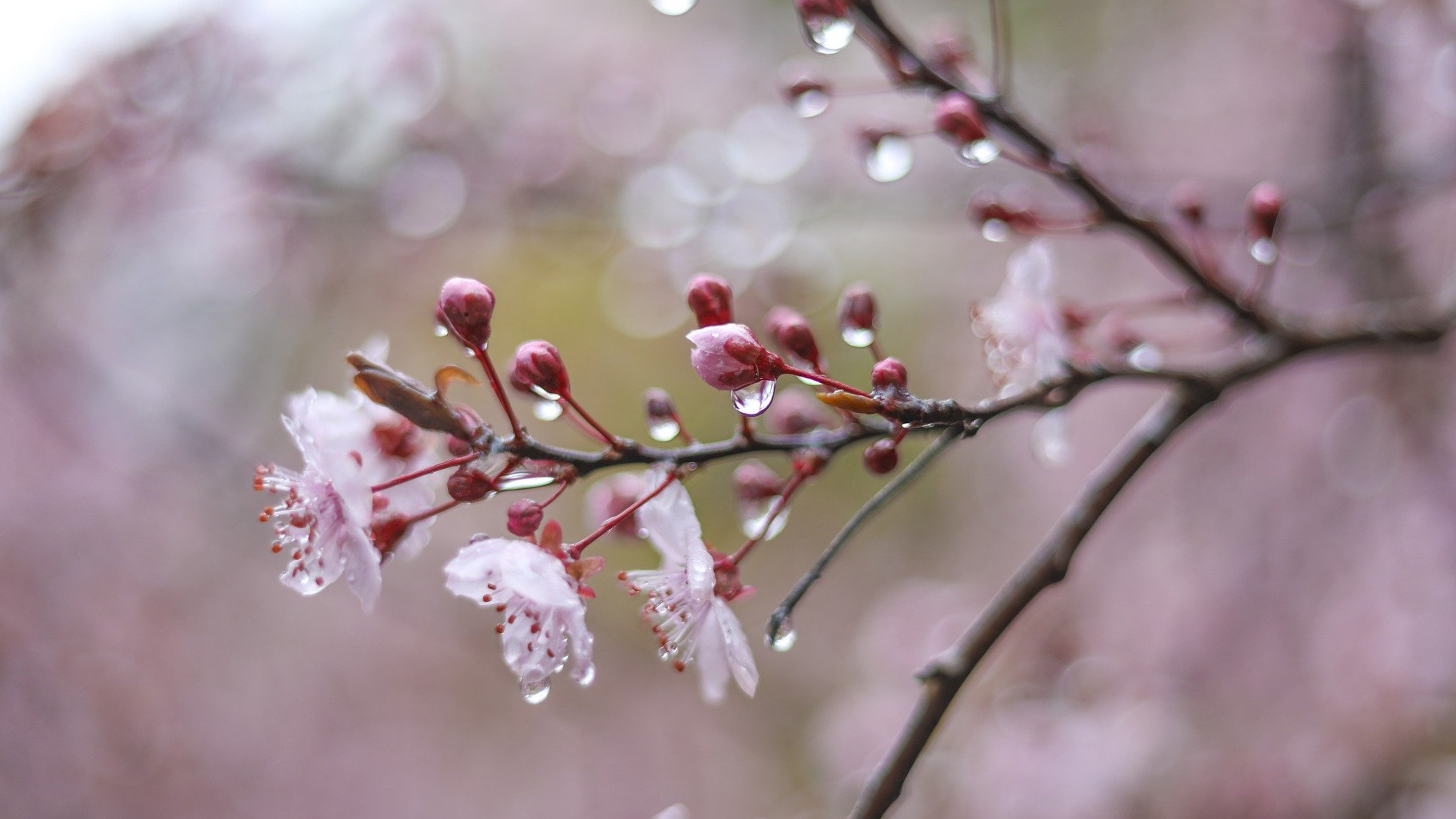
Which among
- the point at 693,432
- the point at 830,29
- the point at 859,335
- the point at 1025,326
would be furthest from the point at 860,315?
the point at 693,432

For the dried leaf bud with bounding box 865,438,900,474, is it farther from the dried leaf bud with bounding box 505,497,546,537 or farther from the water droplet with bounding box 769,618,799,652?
the dried leaf bud with bounding box 505,497,546,537

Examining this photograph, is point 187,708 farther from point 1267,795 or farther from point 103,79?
point 1267,795

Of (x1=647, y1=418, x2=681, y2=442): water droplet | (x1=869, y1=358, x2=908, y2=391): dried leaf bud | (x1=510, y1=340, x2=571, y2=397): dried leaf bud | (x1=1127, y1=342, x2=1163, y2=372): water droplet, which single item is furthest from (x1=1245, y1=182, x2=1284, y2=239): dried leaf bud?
(x1=510, y1=340, x2=571, y2=397): dried leaf bud

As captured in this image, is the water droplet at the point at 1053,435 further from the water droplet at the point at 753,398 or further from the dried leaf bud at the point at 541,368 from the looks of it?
the dried leaf bud at the point at 541,368

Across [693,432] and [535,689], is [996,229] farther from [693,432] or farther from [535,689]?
[693,432]

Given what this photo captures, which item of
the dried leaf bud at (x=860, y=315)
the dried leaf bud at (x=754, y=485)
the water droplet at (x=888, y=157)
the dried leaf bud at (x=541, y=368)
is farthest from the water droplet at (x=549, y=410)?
the water droplet at (x=888, y=157)

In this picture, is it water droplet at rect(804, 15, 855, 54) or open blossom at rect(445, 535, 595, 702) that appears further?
water droplet at rect(804, 15, 855, 54)

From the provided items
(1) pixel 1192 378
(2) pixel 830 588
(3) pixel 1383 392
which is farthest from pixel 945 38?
(2) pixel 830 588
